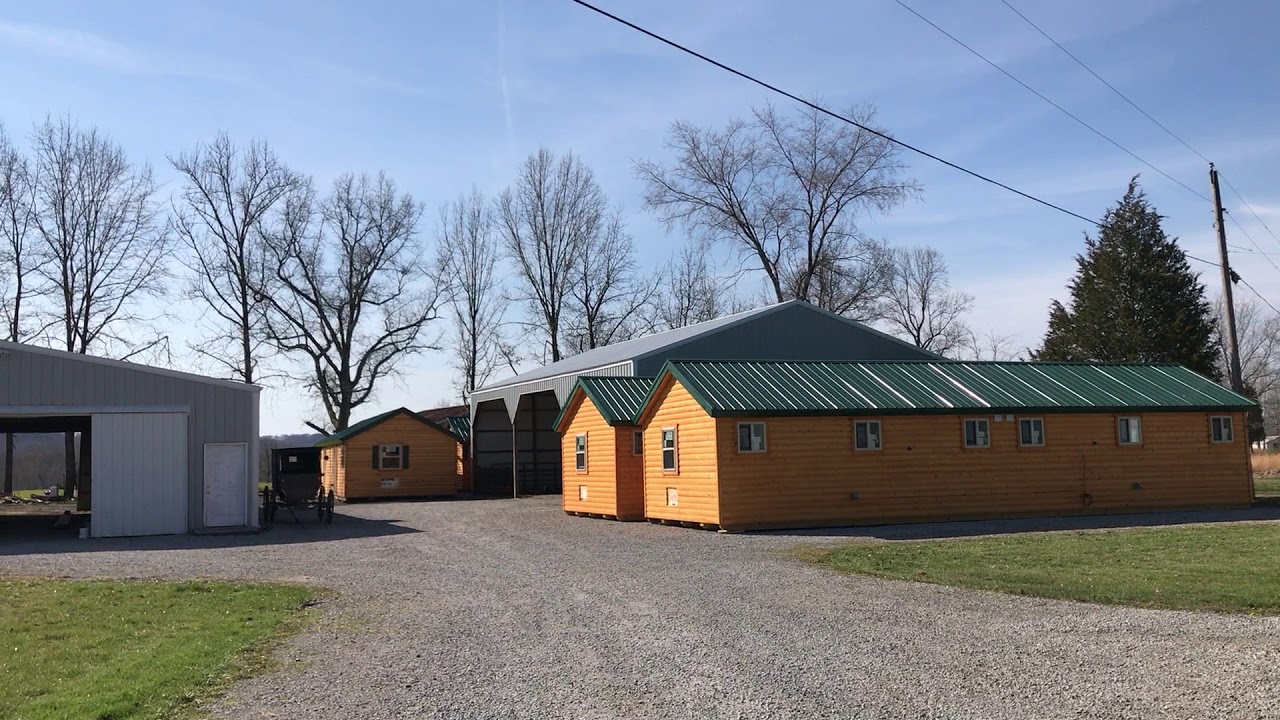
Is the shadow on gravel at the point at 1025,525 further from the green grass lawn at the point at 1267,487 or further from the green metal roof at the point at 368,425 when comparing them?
the green metal roof at the point at 368,425

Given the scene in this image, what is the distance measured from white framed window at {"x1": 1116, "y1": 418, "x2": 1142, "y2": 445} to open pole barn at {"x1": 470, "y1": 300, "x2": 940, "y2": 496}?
8.92 m

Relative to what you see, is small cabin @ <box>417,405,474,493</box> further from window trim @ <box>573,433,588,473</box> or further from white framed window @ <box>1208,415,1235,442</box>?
white framed window @ <box>1208,415,1235,442</box>

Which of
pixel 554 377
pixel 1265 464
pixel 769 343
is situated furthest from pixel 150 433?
pixel 1265 464

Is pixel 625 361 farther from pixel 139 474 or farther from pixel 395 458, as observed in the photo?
pixel 139 474

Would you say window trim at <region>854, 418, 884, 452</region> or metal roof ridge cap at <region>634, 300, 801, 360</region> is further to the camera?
metal roof ridge cap at <region>634, 300, 801, 360</region>

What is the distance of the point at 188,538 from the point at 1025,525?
16653 millimetres

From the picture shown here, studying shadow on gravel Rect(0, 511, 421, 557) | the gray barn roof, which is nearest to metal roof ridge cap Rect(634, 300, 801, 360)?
the gray barn roof

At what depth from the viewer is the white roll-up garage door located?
2209 cm

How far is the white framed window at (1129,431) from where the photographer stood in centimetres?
2422

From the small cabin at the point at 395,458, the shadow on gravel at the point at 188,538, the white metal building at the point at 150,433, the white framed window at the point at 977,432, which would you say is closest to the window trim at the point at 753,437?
the white framed window at the point at 977,432

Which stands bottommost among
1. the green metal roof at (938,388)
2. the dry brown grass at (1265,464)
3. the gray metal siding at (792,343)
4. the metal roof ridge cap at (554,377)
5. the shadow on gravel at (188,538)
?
the shadow on gravel at (188,538)

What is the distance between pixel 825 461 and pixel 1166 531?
620cm

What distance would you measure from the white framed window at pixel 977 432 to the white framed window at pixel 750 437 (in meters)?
4.91

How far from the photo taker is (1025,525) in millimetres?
21109
